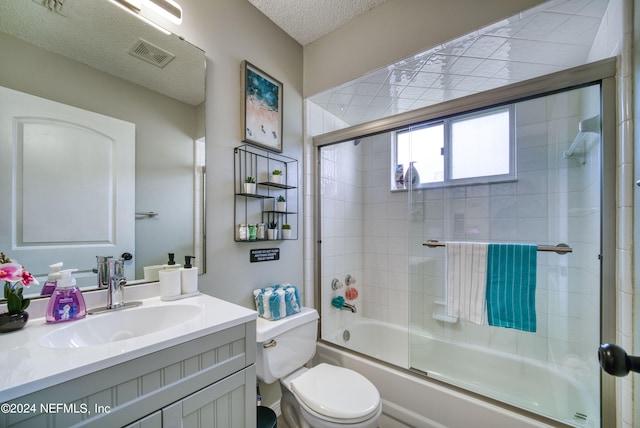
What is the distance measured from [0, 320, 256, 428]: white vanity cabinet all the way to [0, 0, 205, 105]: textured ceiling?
3.71 feet

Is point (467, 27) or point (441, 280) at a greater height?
point (467, 27)

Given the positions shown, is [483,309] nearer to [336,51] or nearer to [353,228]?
[353,228]

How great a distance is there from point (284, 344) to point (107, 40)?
161cm

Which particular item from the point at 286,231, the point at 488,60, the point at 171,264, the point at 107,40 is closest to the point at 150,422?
the point at 171,264

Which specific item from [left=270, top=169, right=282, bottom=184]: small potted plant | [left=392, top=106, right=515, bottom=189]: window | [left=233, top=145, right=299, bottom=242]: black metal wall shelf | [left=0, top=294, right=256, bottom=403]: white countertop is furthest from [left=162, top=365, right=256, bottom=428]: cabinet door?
[left=392, top=106, right=515, bottom=189]: window

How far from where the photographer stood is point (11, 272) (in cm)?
79

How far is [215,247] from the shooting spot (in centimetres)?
141

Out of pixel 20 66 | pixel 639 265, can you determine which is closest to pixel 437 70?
pixel 639 265

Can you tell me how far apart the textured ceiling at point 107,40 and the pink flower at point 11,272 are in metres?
0.77

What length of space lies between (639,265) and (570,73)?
2.87ft

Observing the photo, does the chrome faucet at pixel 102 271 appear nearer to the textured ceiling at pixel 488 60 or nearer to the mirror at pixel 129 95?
the mirror at pixel 129 95

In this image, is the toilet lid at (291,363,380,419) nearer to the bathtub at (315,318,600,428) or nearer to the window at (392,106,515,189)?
the bathtub at (315,318,600,428)

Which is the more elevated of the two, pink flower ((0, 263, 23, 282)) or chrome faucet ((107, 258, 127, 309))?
pink flower ((0, 263, 23, 282))

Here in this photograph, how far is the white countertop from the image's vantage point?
0.55 meters
